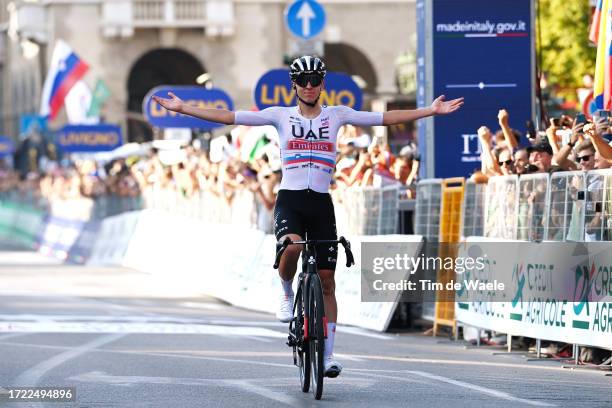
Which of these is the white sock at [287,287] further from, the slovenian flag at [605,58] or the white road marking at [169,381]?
the slovenian flag at [605,58]

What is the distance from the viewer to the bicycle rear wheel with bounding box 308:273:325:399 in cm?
1214

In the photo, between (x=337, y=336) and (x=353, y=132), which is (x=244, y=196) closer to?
(x=353, y=132)

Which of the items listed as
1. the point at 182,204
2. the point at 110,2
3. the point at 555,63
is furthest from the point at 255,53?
the point at 182,204

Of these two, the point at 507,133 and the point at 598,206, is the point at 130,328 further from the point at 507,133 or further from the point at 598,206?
the point at 598,206

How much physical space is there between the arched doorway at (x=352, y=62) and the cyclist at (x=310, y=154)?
185 ft

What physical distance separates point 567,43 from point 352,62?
27.5 m

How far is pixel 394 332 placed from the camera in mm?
19516

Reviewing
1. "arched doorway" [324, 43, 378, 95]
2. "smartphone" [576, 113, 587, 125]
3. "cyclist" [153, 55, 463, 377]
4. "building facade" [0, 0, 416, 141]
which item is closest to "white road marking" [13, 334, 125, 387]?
"cyclist" [153, 55, 463, 377]

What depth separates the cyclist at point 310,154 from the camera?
12.8 metres

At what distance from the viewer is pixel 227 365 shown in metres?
14.9

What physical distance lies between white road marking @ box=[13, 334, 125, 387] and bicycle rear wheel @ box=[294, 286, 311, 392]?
1992 mm

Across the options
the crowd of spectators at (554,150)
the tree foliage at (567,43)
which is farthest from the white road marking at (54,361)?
the tree foliage at (567,43)

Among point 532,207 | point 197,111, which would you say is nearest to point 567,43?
point 532,207

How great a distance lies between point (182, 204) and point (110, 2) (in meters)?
36.3
